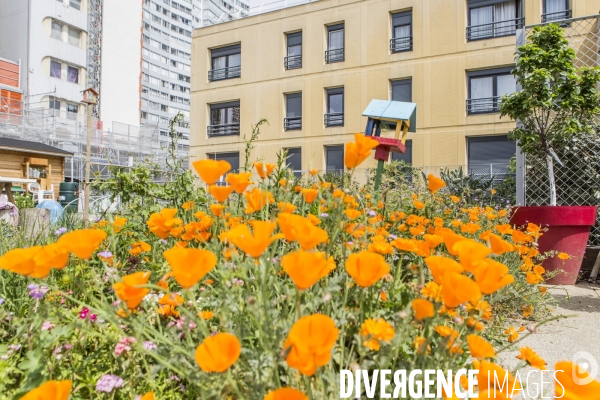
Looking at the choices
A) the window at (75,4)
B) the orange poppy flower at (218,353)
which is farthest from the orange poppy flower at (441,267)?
the window at (75,4)

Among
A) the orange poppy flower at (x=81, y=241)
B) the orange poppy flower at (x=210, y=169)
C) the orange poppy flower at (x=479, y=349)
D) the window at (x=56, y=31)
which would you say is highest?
the window at (x=56, y=31)

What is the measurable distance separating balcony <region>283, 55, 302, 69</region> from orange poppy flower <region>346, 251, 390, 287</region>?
15.5 m

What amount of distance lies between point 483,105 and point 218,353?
1374cm

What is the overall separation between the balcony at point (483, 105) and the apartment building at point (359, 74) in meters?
0.03

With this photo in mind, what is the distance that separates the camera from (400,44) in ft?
45.3

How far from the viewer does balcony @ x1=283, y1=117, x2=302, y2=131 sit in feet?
50.2

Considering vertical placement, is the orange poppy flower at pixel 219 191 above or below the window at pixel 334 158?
below

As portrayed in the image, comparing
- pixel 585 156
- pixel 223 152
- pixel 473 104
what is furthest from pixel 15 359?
pixel 223 152

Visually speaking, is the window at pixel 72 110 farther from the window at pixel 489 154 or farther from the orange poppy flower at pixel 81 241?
the orange poppy flower at pixel 81 241

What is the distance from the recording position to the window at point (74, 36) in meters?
24.8

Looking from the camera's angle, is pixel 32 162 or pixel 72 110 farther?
pixel 72 110

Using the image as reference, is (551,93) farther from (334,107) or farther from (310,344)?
(334,107)

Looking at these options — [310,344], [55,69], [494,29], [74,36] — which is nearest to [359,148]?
[310,344]

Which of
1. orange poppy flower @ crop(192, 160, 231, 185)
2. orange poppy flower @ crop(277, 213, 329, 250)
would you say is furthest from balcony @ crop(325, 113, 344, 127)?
orange poppy flower @ crop(277, 213, 329, 250)
